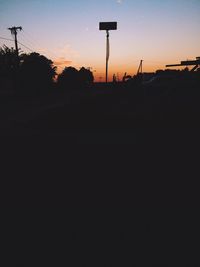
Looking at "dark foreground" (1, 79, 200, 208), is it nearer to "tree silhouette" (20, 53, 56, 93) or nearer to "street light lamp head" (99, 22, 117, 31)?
"street light lamp head" (99, 22, 117, 31)

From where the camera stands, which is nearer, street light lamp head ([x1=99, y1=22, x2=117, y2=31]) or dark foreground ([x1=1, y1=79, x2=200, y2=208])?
dark foreground ([x1=1, y1=79, x2=200, y2=208])

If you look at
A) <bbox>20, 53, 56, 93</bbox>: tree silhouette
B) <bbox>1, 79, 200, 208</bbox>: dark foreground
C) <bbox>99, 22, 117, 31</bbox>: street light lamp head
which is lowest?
<bbox>1, 79, 200, 208</bbox>: dark foreground

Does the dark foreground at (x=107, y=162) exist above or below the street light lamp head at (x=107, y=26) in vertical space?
below

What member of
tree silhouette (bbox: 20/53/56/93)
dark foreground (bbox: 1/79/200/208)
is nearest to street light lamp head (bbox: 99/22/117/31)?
dark foreground (bbox: 1/79/200/208)

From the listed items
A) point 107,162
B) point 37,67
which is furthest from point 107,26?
point 37,67

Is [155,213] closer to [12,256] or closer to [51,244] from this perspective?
[51,244]

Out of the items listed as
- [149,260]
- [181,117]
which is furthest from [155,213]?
[181,117]

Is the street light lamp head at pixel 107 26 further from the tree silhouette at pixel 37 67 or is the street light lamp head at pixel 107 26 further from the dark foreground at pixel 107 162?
the tree silhouette at pixel 37 67

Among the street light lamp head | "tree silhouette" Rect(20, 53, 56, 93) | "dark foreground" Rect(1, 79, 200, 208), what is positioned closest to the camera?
"dark foreground" Rect(1, 79, 200, 208)

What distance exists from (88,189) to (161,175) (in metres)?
1.20

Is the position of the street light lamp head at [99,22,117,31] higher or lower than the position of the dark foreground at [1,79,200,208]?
higher

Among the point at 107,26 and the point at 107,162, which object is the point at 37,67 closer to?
the point at 107,26

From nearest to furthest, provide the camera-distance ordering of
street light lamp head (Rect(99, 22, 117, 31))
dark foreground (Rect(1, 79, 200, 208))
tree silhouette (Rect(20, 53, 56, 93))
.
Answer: dark foreground (Rect(1, 79, 200, 208)) → street light lamp head (Rect(99, 22, 117, 31)) → tree silhouette (Rect(20, 53, 56, 93))

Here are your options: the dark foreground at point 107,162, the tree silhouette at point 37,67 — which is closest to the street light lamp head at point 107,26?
the dark foreground at point 107,162
